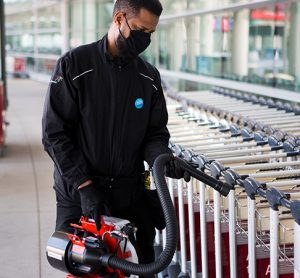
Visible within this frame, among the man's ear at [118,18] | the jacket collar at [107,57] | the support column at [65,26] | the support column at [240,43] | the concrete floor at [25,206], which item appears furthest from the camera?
the support column at [65,26]

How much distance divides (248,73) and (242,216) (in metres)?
5.74

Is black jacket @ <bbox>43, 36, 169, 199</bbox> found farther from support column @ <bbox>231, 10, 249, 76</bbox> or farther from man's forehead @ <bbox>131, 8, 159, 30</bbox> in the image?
support column @ <bbox>231, 10, 249, 76</bbox>

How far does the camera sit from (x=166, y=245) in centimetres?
273

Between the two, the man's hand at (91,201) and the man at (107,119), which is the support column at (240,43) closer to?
the man at (107,119)

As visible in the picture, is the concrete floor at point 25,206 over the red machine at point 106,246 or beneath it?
beneath

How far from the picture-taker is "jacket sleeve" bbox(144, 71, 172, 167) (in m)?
3.33

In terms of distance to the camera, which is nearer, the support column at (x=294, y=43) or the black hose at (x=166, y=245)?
the black hose at (x=166, y=245)

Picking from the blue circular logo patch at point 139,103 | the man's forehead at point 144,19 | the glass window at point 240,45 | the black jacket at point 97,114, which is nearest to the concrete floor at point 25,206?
the black jacket at point 97,114

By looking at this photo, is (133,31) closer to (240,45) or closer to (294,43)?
(294,43)

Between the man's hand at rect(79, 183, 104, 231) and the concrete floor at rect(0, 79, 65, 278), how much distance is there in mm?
2484

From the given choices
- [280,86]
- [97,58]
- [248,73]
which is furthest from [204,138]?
[248,73]

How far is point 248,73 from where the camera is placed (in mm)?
9484

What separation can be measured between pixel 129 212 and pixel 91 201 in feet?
1.44

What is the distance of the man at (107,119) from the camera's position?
309cm
